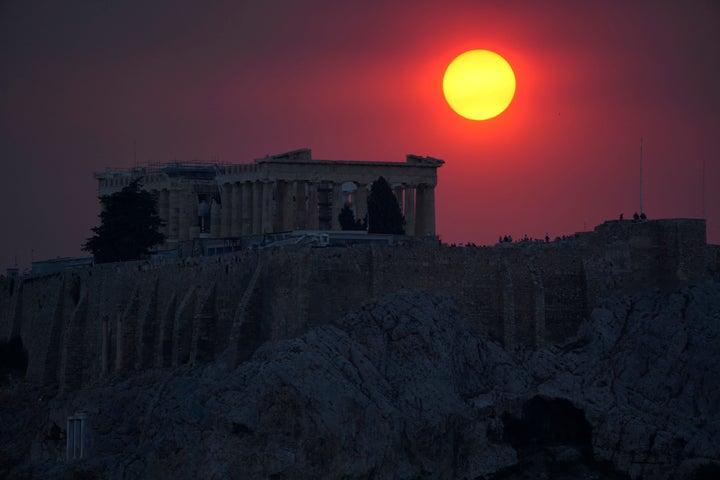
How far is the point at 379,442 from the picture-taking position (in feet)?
249

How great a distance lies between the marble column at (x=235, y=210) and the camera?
116375 mm

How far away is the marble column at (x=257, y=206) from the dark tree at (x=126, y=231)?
500 cm

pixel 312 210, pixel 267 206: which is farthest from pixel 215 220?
pixel 312 210

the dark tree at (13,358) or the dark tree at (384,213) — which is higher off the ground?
the dark tree at (384,213)

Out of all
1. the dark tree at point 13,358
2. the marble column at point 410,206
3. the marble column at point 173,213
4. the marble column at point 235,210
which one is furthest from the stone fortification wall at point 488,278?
the marble column at point 173,213

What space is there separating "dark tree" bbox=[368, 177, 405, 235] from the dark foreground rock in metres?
19.2

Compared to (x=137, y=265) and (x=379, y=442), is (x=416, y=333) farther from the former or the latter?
(x=137, y=265)

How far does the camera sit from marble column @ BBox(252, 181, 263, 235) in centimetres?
11381

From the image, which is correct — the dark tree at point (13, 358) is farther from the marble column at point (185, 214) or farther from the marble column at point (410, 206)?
the marble column at point (410, 206)

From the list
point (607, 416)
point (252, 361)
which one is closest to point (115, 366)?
point (252, 361)

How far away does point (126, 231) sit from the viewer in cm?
11019

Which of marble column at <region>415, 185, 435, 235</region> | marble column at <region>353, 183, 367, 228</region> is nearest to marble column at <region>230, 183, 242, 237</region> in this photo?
marble column at <region>353, 183, 367, 228</region>

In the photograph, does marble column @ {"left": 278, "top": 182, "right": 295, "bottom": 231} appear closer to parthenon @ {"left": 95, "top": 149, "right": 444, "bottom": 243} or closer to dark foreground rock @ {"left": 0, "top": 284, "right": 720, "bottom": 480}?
parthenon @ {"left": 95, "top": 149, "right": 444, "bottom": 243}

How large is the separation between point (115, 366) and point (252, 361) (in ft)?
62.3
